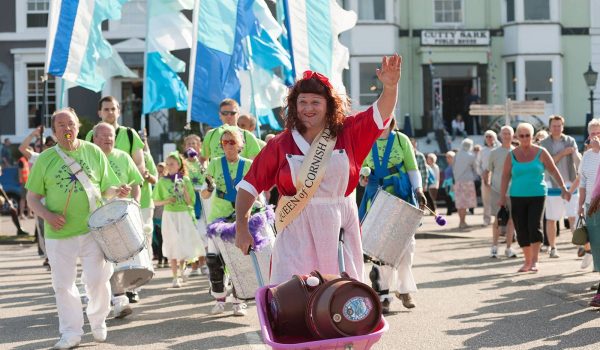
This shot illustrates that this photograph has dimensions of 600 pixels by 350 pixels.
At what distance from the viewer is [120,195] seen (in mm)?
9672

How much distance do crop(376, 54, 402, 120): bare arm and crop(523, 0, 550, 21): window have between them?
37.3 meters

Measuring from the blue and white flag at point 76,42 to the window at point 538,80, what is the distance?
2896 cm

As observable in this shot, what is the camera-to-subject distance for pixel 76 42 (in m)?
15.4

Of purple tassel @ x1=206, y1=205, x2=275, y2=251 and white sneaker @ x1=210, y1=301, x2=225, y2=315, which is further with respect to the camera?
white sneaker @ x1=210, y1=301, x2=225, y2=315

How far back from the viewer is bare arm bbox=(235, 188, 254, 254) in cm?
661

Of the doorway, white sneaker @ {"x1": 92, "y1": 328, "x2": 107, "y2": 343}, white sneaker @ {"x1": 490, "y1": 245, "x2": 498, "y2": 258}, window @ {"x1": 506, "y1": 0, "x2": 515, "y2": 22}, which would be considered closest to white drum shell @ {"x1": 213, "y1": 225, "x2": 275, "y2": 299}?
white sneaker @ {"x1": 92, "y1": 328, "x2": 107, "y2": 343}

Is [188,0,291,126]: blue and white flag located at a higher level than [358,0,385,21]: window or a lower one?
lower

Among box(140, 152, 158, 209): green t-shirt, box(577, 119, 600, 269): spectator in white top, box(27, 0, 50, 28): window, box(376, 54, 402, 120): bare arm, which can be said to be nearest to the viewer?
box(376, 54, 402, 120): bare arm

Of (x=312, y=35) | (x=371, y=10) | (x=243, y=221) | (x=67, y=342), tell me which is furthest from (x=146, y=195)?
(x=371, y=10)

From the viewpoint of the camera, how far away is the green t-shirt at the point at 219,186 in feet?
34.5

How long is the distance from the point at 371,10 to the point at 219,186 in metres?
32.5

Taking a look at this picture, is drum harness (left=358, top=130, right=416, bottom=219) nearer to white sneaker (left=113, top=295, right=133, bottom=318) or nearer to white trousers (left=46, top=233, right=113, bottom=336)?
white sneaker (left=113, top=295, right=133, bottom=318)

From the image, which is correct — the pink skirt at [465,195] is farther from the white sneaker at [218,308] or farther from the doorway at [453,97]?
the doorway at [453,97]

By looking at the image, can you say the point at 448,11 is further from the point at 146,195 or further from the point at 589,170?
the point at 146,195
